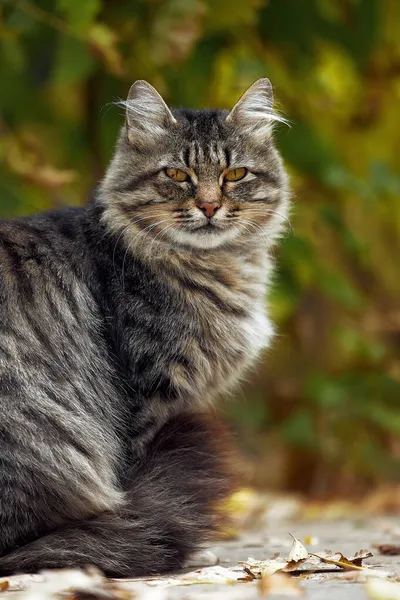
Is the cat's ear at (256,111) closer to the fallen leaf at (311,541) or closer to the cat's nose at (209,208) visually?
the cat's nose at (209,208)

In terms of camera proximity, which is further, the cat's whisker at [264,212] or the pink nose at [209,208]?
the cat's whisker at [264,212]

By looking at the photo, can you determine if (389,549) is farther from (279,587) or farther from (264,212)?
(264,212)

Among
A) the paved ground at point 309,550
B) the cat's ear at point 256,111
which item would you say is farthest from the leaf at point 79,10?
the paved ground at point 309,550

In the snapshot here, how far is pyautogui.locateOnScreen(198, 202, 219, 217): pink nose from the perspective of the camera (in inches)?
141

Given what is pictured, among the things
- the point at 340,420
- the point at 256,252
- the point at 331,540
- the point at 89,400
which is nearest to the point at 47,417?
the point at 89,400

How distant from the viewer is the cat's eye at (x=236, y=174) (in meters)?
3.70

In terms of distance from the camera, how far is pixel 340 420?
21.2 feet

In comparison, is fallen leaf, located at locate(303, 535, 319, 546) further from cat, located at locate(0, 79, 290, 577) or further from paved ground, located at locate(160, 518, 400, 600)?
cat, located at locate(0, 79, 290, 577)

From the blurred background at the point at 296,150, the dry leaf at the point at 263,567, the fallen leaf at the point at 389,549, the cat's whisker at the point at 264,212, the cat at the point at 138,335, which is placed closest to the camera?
the dry leaf at the point at 263,567

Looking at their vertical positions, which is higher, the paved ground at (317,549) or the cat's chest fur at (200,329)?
the cat's chest fur at (200,329)

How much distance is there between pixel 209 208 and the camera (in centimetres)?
358

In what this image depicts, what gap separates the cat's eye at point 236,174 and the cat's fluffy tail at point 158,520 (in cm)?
97

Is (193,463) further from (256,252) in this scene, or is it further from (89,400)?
(256,252)

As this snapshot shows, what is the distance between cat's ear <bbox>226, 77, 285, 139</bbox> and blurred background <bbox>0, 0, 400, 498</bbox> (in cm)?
92
